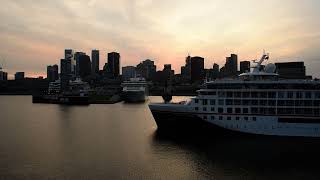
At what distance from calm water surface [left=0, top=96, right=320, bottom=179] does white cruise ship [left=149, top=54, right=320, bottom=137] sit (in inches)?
65.3

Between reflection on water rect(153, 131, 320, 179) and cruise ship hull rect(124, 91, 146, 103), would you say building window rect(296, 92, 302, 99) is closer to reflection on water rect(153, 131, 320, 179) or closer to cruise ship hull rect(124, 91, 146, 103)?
reflection on water rect(153, 131, 320, 179)

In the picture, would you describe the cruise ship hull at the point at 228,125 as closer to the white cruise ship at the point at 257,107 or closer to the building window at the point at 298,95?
the white cruise ship at the point at 257,107

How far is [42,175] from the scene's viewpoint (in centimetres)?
3241

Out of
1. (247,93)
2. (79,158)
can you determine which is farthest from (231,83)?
(79,158)

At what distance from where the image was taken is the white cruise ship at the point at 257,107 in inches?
1860

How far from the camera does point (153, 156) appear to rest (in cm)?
3994

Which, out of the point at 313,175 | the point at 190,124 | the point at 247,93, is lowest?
the point at 313,175

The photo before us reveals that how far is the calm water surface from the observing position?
33.4 meters

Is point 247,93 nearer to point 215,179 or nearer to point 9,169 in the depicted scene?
point 215,179

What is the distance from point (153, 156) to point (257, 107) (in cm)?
1680

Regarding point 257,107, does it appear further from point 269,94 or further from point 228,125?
point 228,125

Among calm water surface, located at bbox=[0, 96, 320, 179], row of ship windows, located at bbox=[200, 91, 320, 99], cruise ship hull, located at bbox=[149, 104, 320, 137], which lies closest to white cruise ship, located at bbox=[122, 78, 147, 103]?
calm water surface, located at bbox=[0, 96, 320, 179]

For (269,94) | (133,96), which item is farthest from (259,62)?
(133,96)

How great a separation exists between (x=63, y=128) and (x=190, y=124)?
83.6ft
